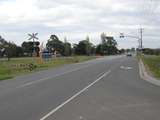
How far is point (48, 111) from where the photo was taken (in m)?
13.7

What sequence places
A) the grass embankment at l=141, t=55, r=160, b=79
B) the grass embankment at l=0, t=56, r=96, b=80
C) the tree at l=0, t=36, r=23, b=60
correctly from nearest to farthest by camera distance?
the grass embankment at l=141, t=55, r=160, b=79 → the grass embankment at l=0, t=56, r=96, b=80 → the tree at l=0, t=36, r=23, b=60

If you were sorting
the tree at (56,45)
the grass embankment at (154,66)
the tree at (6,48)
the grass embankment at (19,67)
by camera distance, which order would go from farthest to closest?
the tree at (56,45) → the tree at (6,48) → the grass embankment at (19,67) → the grass embankment at (154,66)

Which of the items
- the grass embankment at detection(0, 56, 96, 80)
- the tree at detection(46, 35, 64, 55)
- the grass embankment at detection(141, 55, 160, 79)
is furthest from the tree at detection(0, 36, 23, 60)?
the grass embankment at detection(141, 55, 160, 79)

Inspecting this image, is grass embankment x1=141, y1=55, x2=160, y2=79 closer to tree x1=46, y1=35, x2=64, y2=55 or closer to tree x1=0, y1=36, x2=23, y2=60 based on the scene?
tree x1=0, y1=36, x2=23, y2=60

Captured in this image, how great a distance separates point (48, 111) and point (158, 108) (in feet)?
11.4

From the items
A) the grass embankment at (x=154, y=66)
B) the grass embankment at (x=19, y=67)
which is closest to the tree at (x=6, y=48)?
the grass embankment at (x=19, y=67)

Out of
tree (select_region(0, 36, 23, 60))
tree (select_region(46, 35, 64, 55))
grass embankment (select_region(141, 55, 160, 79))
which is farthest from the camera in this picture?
tree (select_region(46, 35, 64, 55))

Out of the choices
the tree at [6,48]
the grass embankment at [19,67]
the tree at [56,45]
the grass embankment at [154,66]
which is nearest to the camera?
the grass embankment at [154,66]

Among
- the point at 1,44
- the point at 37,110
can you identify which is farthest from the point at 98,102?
the point at 1,44

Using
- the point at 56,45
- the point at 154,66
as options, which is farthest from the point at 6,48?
the point at 154,66

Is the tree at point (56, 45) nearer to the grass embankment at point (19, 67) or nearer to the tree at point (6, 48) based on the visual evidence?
the tree at point (6, 48)

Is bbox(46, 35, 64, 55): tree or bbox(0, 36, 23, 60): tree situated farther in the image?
bbox(46, 35, 64, 55): tree

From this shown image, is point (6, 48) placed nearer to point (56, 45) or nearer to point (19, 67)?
point (56, 45)

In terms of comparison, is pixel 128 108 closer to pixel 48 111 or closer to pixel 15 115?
pixel 48 111
